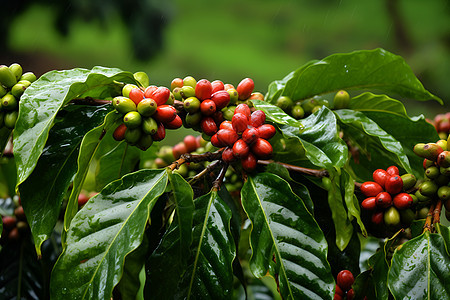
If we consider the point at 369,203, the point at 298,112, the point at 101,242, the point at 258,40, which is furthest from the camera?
the point at 258,40

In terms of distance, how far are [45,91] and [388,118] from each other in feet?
1.87

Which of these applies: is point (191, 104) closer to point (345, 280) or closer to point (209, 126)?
point (209, 126)

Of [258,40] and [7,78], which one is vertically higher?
[7,78]

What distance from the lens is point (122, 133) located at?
63 cm

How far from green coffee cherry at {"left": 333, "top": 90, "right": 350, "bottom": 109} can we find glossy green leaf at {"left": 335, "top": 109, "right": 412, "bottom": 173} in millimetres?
20

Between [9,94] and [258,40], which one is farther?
[258,40]

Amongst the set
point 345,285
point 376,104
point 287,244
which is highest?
point 376,104

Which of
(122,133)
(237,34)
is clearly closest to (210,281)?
(122,133)

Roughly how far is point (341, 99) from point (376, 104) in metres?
0.07

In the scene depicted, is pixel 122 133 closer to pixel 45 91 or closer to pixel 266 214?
pixel 45 91

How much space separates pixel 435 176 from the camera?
64 cm

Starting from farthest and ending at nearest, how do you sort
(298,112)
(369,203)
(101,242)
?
1. (298,112)
2. (369,203)
3. (101,242)

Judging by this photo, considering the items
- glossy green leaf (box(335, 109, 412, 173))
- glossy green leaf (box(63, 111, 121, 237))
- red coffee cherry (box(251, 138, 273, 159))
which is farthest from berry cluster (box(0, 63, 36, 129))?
glossy green leaf (box(335, 109, 412, 173))

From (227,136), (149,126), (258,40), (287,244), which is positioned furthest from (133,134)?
(258,40)
